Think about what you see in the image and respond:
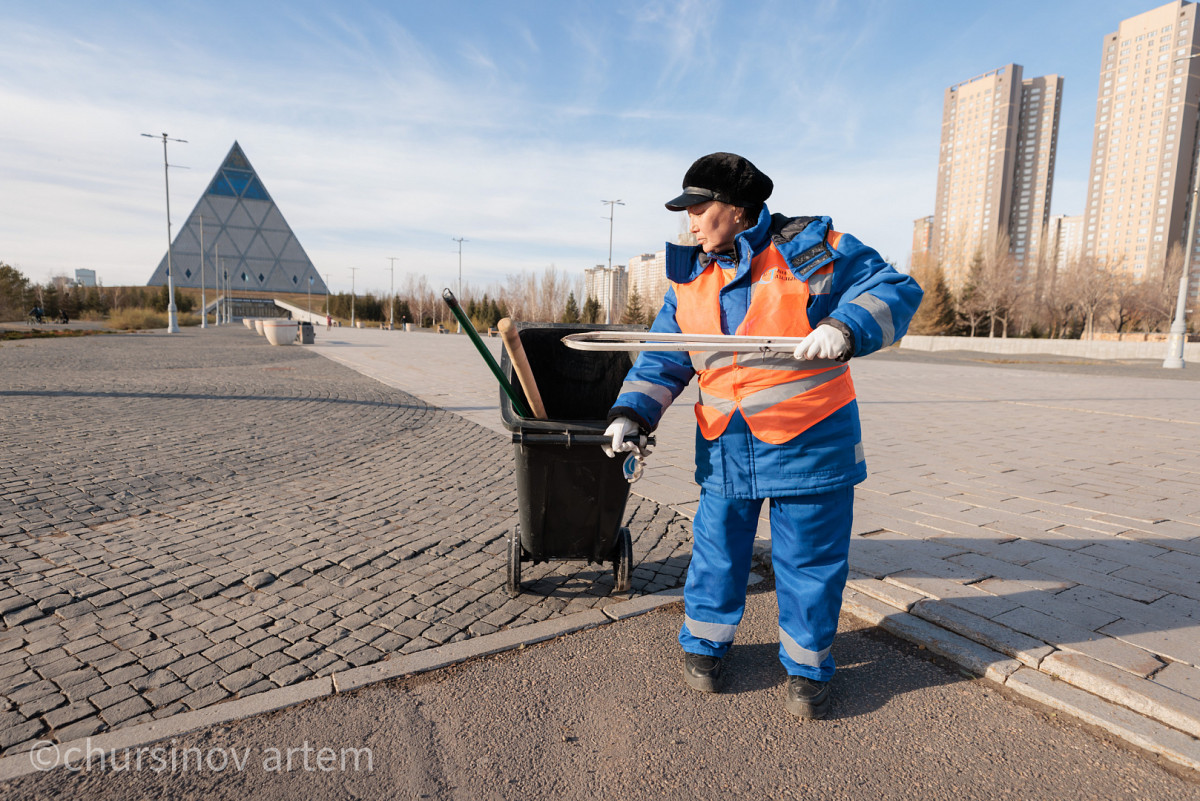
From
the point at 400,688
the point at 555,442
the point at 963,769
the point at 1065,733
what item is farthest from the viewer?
the point at 555,442

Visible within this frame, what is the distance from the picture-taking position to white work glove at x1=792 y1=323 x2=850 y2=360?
186cm

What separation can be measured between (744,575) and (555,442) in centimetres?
85

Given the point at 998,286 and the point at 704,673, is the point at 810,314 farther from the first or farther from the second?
the point at 998,286

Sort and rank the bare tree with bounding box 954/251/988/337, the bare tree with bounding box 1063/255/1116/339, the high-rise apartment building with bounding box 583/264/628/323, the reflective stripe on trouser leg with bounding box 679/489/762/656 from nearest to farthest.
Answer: the reflective stripe on trouser leg with bounding box 679/489/762/656 < the bare tree with bounding box 1063/255/1116/339 < the bare tree with bounding box 954/251/988/337 < the high-rise apartment building with bounding box 583/264/628/323

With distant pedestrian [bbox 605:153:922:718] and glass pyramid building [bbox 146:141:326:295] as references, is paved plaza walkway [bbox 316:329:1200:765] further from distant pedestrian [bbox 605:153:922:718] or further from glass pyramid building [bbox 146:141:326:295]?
glass pyramid building [bbox 146:141:326:295]

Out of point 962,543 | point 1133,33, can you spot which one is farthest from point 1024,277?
point 962,543

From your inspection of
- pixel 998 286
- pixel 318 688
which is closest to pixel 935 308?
pixel 998 286

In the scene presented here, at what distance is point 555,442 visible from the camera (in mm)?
2631

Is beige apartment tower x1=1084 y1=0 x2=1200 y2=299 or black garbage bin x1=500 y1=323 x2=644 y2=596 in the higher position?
beige apartment tower x1=1084 y1=0 x2=1200 y2=299

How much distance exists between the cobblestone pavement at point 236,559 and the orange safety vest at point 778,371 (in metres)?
1.38

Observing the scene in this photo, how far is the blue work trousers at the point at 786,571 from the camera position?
2.15 meters

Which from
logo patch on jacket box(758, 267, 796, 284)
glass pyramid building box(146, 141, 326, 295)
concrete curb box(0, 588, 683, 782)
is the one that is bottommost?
concrete curb box(0, 588, 683, 782)

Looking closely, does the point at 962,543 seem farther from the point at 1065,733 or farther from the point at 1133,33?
the point at 1133,33

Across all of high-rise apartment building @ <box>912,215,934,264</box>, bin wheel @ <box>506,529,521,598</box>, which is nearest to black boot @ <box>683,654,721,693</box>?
bin wheel @ <box>506,529,521,598</box>
